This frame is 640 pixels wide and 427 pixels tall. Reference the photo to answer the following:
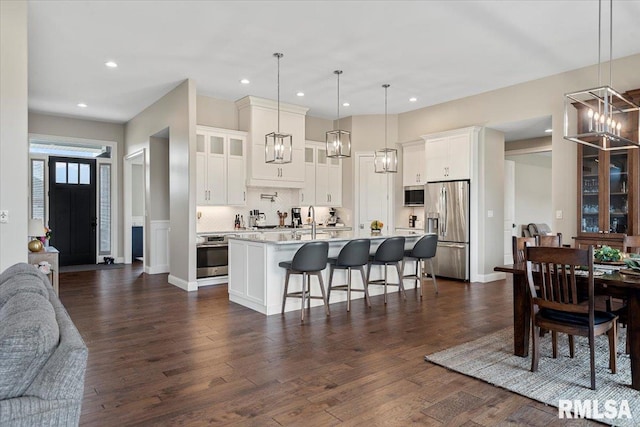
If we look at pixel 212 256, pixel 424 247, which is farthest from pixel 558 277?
pixel 212 256

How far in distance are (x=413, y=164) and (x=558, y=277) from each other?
5557 mm

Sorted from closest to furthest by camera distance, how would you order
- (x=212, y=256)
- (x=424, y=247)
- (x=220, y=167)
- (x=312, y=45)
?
(x=312, y=45) < (x=424, y=247) < (x=212, y=256) < (x=220, y=167)

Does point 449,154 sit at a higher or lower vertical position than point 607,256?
higher

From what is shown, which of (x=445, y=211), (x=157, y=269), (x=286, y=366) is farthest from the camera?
(x=157, y=269)

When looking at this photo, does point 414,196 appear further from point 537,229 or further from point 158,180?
point 158,180

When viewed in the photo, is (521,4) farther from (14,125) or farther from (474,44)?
(14,125)

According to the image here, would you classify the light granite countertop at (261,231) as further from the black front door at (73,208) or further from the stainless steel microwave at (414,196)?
the black front door at (73,208)

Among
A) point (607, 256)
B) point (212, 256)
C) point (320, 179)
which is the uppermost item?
point (320, 179)

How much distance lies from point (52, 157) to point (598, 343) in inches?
397

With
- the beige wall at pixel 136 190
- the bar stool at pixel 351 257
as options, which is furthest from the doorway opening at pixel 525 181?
the beige wall at pixel 136 190

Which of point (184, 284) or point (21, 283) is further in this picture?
point (184, 284)

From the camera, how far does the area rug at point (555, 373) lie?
2.55 metres

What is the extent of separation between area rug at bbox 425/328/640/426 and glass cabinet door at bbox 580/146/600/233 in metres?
1.93

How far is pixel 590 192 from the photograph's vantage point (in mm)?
5336
